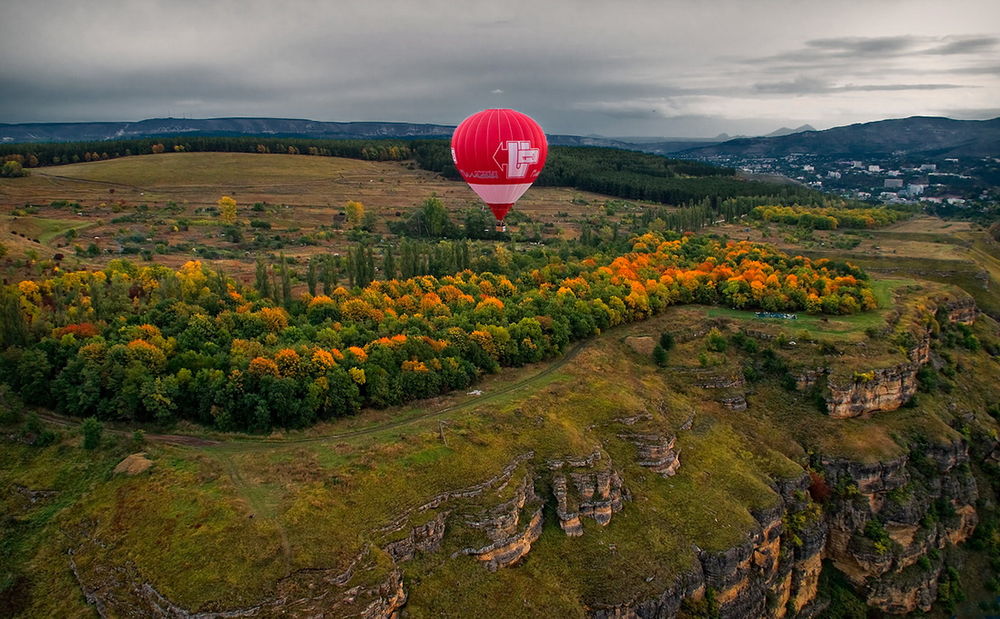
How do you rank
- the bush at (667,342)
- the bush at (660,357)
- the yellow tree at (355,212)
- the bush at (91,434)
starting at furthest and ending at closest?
the yellow tree at (355,212) → the bush at (667,342) → the bush at (660,357) → the bush at (91,434)

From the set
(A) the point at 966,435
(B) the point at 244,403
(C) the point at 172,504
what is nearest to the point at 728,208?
(A) the point at 966,435

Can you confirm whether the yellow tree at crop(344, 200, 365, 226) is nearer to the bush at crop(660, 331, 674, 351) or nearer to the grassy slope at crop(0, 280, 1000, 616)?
the bush at crop(660, 331, 674, 351)

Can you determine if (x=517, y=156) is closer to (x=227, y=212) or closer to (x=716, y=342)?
(x=716, y=342)

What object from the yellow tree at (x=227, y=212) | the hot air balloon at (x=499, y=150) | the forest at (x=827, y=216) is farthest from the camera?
the forest at (x=827, y=216)

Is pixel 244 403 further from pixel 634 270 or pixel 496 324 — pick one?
pixel 634 270

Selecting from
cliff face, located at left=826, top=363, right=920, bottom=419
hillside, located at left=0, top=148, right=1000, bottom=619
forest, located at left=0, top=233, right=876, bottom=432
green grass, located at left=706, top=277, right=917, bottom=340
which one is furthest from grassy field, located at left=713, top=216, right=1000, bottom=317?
cliff face, located at left=826, top=363, right=920, bottom=419

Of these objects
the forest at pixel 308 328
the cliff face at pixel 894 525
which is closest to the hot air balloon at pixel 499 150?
the forest at pixel 308 328

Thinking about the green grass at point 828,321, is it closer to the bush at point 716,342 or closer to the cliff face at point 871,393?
the bush at point 716,342

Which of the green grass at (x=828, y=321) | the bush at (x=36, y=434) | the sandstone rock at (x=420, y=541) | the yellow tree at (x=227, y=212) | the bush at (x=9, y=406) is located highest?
the yellow tree at (x=227, y=212)
